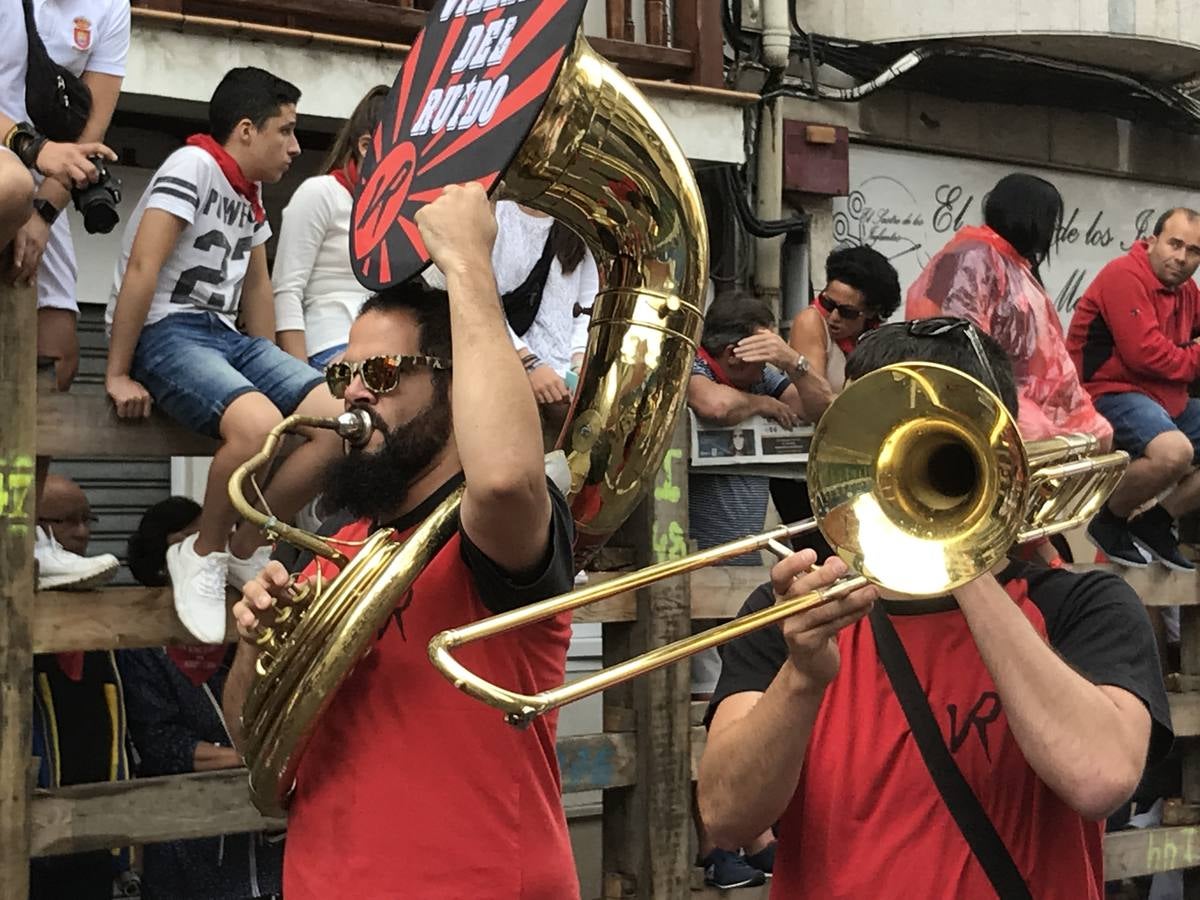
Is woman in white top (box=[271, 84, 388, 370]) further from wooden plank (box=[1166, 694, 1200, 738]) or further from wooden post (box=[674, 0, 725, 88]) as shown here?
wooden post (box=[674, 0, 725, 88])

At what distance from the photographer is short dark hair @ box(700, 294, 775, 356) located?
221 inches

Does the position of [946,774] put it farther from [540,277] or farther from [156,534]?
[156,534]

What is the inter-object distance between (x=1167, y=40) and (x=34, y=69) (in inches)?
308

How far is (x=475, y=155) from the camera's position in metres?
2.68

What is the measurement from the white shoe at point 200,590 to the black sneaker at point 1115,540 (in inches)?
131

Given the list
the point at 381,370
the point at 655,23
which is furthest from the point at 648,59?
the point at 381,370

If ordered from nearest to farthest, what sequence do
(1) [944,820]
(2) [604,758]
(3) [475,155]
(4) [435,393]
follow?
(1) [944,820] → (3) [475,155] → (4) [435,393] → (2) [604,758]

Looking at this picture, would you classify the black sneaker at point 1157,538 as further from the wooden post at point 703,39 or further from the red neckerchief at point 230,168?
the wooden post at point 703,39

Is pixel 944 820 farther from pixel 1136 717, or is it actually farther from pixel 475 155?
pixel 475 155

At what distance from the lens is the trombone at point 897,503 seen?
2.30 meters

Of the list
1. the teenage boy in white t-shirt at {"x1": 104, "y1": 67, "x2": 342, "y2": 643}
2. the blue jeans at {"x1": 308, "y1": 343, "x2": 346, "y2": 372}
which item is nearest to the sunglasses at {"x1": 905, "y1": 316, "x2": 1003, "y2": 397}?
the teenage boy in white t-shirt at {"x1": 104, "y1": 67, "x2": 342, "y2": 643}

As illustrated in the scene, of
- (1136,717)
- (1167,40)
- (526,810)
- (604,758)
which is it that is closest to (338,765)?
(526,810)

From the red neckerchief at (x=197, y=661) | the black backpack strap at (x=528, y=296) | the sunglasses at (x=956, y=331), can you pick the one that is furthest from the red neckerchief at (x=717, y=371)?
the sunglasses at (x=956, y=331)

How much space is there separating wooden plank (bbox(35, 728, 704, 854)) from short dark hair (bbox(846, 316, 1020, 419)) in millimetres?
2067
